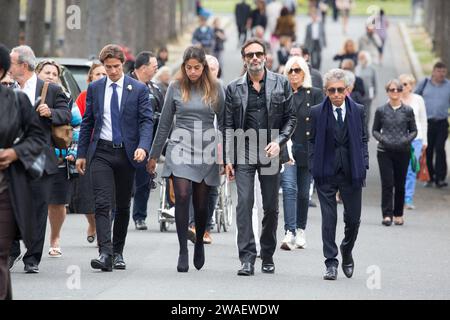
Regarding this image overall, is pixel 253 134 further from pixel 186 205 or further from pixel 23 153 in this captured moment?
pixel 23 153

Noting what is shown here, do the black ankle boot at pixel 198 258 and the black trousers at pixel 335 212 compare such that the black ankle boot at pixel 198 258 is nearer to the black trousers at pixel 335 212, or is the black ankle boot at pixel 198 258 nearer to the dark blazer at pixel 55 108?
the black trousers at pixel 335 212

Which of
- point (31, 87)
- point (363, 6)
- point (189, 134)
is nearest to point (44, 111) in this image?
point (31, 87)

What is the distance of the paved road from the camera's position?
38.7 feet

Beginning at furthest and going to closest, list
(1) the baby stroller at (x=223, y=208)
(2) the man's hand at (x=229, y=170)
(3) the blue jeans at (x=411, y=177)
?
(3) the blue jeans at (x=411, y=177) < (1) the baby stroller at (x=223, y=208) < (2) the man's hand at (x=229, y=170)

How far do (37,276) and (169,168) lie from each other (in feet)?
4.72

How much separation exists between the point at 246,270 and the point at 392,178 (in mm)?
5958

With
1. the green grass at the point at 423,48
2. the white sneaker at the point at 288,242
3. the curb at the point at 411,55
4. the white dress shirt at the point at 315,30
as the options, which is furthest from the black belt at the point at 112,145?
the green grass at the point at 423,48

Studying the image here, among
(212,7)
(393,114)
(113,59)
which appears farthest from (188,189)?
(212,7)

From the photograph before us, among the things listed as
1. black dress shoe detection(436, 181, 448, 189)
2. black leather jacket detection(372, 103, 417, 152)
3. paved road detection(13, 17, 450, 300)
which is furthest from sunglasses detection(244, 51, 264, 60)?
black dress shoe detection(436, 181, 448, 189)

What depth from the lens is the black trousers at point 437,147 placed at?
2320 cm

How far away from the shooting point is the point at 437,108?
75.4 ft

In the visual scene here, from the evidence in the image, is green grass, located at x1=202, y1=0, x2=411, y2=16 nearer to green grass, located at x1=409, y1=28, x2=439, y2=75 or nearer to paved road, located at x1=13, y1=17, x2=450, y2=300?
green grass, located at x1=409, y1=28, x2=439, y2=75

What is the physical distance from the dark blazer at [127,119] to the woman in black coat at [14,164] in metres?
2.81

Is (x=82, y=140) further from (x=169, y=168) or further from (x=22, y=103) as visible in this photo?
(x=22, y=103)
